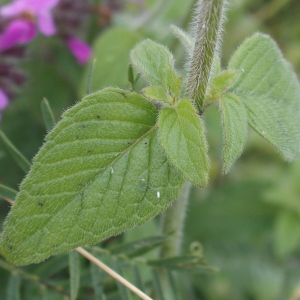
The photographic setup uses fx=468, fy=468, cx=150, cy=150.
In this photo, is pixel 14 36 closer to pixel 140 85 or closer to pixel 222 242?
pixel 140 85

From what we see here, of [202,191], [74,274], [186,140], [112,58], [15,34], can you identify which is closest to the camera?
[186,140]

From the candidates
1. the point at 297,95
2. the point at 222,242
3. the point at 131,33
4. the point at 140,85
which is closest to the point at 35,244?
the point at 297,95

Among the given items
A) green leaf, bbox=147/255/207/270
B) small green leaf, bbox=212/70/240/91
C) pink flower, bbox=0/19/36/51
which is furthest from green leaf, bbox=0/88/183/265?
pink flower, bbox=0/19/36/51

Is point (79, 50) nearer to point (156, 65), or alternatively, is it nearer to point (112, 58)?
point (112, 58)

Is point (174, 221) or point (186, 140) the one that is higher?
point (186, 140)

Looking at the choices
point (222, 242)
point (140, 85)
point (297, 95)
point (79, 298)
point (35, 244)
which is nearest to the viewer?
Result: point (35, 244)

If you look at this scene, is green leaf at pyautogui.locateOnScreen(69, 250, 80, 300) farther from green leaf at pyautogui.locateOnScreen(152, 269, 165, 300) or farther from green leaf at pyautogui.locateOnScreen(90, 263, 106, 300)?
green leaf at pyautogui.locateOnScreen(152, 269, 165, 300)

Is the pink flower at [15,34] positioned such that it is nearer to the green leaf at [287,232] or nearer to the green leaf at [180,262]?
the green leaf at [180,262]

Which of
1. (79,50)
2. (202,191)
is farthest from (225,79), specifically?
(202,191)
